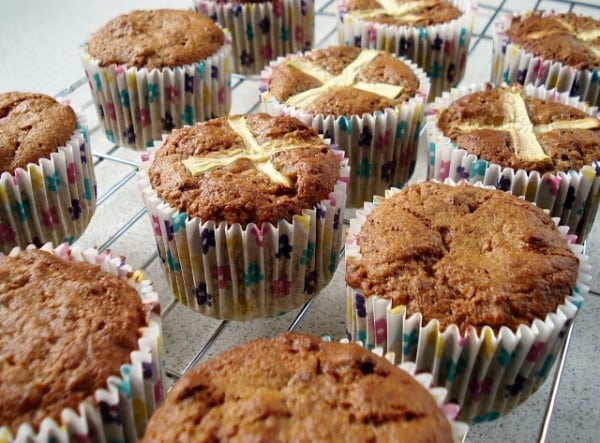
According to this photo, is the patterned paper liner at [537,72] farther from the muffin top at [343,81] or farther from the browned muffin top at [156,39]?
the browned muffin top at [156,39]

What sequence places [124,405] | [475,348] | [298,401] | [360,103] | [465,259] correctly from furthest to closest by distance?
[360,103]
[465,259]
[475,348]
[124,405]
[298,401]

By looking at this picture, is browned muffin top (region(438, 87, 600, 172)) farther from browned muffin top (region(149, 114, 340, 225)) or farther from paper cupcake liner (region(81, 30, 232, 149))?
paper cupcake liner (region(81, 30, 232, 149))

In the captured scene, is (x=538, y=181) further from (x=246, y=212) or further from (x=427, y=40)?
(x=427, y=40)

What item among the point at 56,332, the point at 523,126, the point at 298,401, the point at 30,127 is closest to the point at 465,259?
the point at 298,401

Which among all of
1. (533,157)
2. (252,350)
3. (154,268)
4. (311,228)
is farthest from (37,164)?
(533,157)

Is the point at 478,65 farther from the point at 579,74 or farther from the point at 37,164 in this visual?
the point at 37,164

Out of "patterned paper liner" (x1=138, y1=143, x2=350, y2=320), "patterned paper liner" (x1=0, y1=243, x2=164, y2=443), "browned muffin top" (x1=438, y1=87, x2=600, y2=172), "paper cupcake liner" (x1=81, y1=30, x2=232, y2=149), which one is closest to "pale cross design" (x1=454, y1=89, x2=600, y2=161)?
"browned muffin top" (x1=438, y1=87, x2=600, y2=172)

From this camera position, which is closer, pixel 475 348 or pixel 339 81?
pixel 475 348
